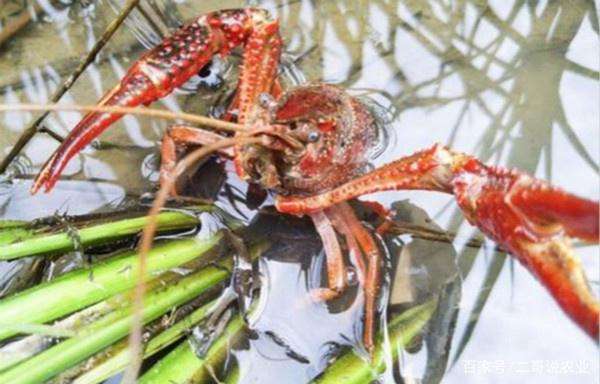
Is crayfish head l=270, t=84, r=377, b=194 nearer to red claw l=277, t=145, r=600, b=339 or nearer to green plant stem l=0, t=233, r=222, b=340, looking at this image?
red claw l=277, t=145, r=600, b=339

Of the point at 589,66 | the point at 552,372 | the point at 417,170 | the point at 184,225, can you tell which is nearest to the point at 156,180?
the point at 184,225

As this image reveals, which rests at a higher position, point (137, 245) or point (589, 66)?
point (589, 66)

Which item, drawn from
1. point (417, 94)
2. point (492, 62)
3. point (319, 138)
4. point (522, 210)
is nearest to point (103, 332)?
point (319, 138)

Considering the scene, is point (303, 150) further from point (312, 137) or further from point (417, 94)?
point (417, 94)

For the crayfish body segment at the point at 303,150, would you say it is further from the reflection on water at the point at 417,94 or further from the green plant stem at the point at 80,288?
the green plant stem at the point at 80,288

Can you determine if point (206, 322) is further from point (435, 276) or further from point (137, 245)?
point (435, 276)
